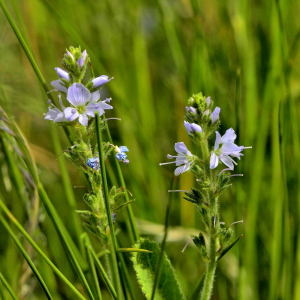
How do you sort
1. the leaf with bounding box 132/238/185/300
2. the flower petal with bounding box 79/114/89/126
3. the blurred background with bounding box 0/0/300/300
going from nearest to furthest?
1. the flower petal with bounding box 79/114/89/126
2. the leaf with bounding box 132/238/185/300
3. the blurred background with bounding box 0/0/300/300

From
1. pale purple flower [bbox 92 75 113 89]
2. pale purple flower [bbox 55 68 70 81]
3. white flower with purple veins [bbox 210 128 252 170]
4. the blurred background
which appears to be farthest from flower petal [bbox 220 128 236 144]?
pale purple flower [bbox 55 68 70 81]

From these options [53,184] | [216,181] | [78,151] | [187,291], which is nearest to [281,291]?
[187,291]

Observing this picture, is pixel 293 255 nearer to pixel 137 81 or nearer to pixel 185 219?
pixel 185 219

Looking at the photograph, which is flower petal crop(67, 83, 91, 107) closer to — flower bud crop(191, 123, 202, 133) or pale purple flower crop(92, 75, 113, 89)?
pale purple flower crop(92, 75, 113, 89)

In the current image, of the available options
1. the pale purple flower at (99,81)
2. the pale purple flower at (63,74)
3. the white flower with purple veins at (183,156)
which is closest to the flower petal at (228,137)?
the white flower with purple veins at (183,156)

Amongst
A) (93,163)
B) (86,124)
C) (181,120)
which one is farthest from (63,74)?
(181,120)

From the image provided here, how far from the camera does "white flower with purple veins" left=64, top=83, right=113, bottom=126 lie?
3.04 ft

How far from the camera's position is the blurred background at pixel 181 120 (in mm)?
1535

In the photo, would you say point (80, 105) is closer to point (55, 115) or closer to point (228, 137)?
point (55, 115)

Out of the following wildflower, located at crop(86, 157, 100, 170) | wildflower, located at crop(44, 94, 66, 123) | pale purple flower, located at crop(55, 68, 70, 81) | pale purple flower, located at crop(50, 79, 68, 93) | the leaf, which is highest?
pale purple flower, located at crop(55, 68, 70, 81)

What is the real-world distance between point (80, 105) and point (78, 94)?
3 cm

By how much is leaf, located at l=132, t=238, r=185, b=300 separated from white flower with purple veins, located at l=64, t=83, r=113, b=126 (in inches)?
18.0

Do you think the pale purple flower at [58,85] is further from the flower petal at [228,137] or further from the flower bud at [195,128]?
the flower petal at [228,137]

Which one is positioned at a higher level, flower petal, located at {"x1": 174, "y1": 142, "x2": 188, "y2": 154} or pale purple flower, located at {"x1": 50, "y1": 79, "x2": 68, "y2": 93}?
pale purple flower, located at {"x1": 50, "y1": 79, "x2": 68, "y2": 93}
